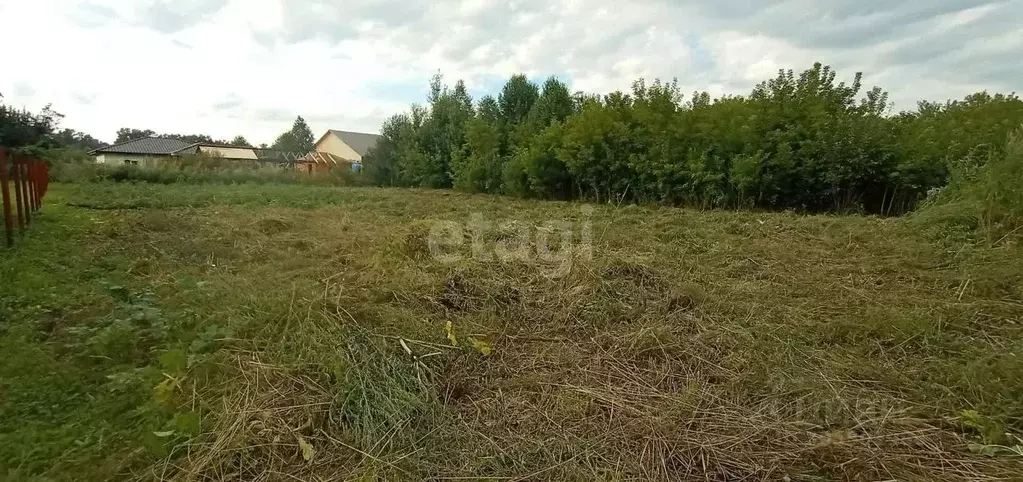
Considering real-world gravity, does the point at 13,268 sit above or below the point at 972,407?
above

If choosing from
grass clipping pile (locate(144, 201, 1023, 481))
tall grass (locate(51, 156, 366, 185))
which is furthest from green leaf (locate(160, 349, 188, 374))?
tall grass (locate(51, 156, 366, 185))

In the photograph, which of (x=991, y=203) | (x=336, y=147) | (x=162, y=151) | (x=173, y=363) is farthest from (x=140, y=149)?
(x=991, y=203)

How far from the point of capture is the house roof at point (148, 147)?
1198 inches

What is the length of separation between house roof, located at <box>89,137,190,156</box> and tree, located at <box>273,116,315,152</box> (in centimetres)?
2021

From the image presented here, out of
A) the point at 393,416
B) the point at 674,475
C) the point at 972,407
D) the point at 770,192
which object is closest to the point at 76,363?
the point at 393,416

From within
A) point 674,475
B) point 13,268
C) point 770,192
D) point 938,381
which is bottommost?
point 674,475

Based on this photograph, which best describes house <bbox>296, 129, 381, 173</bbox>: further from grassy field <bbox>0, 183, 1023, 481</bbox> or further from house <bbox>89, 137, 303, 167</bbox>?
grassy field <bbox>0, 183, 1023, 481</bbox>

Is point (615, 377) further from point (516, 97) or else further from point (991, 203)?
point (516, 97)

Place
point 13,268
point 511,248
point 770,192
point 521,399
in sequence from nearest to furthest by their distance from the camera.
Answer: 1. point 521,399
2. point 13,268
3. point 511,248
4. point 770,192

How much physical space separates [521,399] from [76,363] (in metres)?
2.01

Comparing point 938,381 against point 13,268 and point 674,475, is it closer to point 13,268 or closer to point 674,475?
point 674,475

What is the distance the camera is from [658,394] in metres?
2.31

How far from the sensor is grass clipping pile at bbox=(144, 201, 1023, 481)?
184 centimetres

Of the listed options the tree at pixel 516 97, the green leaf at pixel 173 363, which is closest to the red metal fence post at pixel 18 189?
the green leaf at pixel 173 363
